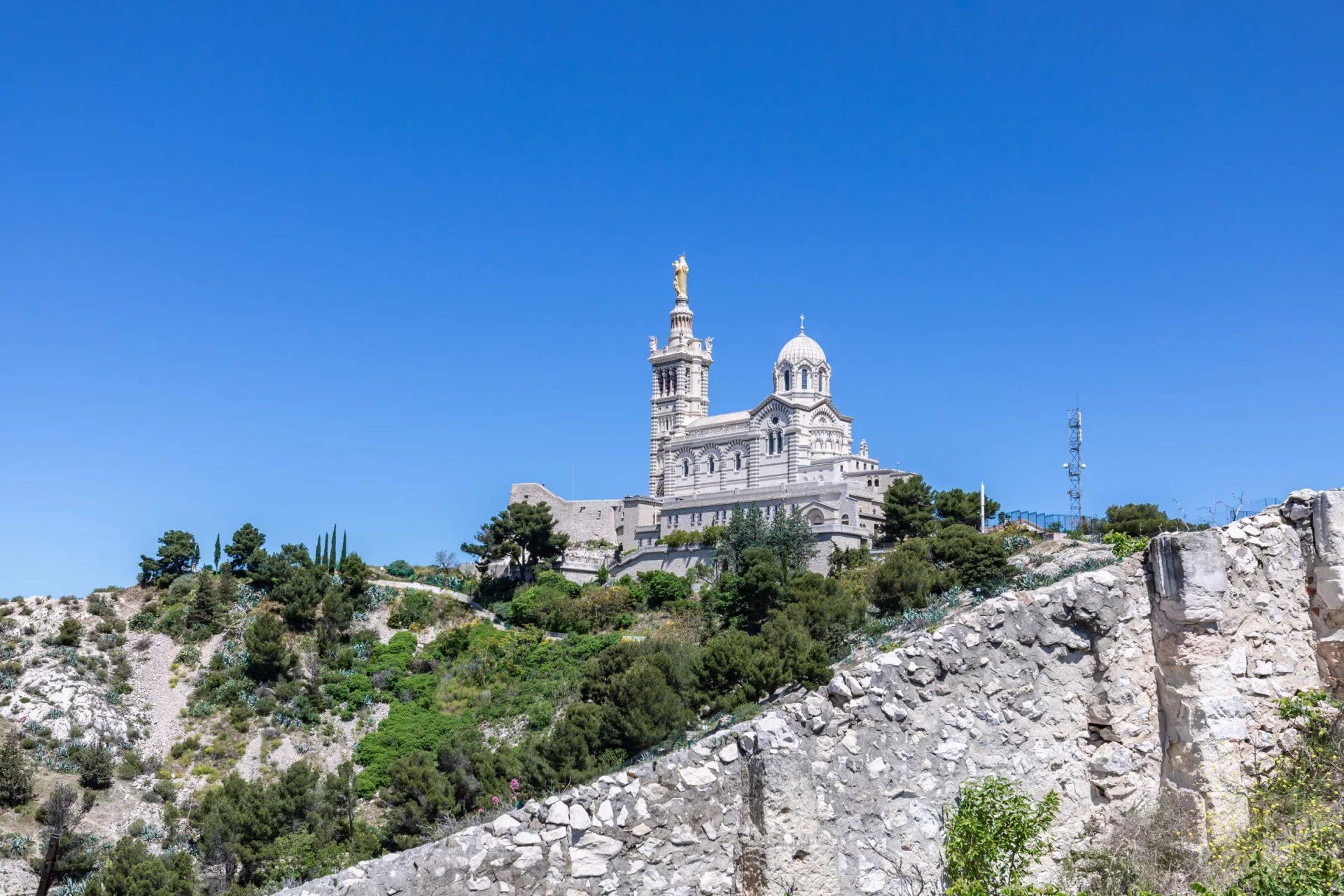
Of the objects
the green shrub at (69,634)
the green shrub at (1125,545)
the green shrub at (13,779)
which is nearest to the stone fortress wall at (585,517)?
the green shrub at (69,634)

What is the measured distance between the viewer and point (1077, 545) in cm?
3862

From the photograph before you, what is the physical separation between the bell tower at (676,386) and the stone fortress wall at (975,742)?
60.7m

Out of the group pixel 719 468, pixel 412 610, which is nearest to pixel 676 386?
pixel 719 468

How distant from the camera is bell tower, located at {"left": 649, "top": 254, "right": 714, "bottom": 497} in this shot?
70.8 metres

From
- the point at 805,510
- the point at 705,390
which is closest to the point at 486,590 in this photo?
the point at 805,510

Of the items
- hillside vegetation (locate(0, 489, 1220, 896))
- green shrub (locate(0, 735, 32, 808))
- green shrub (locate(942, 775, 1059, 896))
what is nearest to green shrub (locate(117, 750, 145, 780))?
hillside vegetation (locate(0, 489, 1220, 896))

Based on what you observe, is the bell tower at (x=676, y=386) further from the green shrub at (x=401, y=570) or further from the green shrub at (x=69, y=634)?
the green shrub at (x=69, y=634)

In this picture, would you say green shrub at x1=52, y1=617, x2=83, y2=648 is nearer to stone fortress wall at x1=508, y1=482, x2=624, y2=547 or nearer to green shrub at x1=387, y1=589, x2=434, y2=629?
green shrub at x1=387, y1=589, x2=434, y2=629

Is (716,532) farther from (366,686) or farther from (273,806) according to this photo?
(273,806)

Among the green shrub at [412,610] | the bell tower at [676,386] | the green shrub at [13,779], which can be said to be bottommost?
the green shrub at [13,779]

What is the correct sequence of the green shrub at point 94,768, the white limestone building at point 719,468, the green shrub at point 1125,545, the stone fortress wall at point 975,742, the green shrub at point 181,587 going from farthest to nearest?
the white limestone building at point 719,468
the green shrub at point 181,587
the green shrub at point 94,768
the green shrub at point 1125,545
the stone fortress wall at point 975,742

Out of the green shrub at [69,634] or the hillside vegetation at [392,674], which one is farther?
the green shrub at [69,634]

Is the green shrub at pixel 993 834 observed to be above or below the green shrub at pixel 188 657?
A: below

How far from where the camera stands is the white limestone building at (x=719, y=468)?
57.5 m
